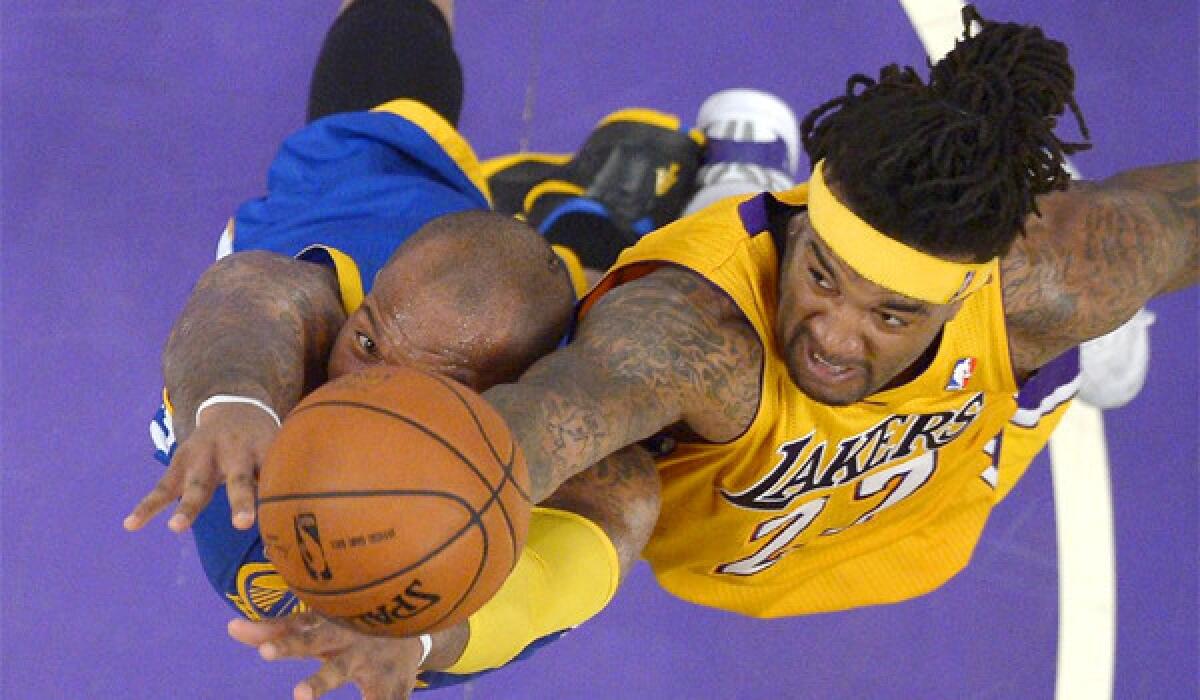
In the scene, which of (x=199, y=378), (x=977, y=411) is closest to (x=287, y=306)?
(x=199, y=378)

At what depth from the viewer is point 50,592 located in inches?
126

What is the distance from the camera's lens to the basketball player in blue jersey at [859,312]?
195 centimetres

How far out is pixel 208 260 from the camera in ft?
11.7

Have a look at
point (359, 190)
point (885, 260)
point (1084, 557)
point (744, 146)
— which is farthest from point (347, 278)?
point (1084, 557)

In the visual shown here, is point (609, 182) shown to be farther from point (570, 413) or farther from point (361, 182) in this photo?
point (570, 413)

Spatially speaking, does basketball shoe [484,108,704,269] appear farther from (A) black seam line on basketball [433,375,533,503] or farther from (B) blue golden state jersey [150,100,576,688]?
(A) black seam line on basketball [433,375,533,503]

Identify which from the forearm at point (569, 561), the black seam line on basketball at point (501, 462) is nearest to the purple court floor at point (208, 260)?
the forearm at point (569, 561)

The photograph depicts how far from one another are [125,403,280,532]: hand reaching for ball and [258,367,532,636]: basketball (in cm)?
13

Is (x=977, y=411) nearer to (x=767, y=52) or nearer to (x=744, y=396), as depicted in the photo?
(x=744, y=396)

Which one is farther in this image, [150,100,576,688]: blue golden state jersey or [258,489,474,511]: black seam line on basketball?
[150,100,576,688]: blue golden state jersey

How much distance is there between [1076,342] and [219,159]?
2.27 meters

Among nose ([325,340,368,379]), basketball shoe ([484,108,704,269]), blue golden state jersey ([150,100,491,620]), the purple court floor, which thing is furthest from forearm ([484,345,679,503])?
the purple court floor

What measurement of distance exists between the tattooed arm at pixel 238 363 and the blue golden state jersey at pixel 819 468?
48cm

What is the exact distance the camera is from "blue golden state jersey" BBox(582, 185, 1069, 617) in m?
2.19
